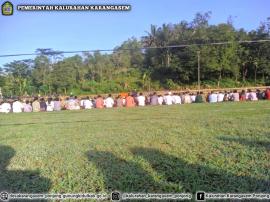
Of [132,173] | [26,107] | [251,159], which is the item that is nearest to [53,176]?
[132,173]

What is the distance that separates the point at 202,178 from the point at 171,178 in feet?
1.35

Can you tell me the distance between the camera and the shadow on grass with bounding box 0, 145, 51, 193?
4809 millimetres

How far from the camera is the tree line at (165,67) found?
4938 centimetres

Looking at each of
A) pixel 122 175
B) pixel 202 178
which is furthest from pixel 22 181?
pixel 202 178

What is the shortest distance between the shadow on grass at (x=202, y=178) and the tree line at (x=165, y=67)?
42.6 meters

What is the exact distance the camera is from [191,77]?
53594 millimetres

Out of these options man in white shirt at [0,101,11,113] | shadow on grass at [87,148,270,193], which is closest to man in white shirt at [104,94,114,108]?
man in white shirt at [0,101,11,113]

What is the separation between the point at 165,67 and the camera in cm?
5453

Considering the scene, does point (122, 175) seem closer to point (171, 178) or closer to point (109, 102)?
point (171, 178)

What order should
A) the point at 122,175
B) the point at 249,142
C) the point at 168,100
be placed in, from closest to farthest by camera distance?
the point at 122,175 → the point at 249,142 → the point at 168,100

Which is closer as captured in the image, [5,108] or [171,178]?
[171,178]

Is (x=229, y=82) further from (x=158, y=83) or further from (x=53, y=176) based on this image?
(x=53, y=176)

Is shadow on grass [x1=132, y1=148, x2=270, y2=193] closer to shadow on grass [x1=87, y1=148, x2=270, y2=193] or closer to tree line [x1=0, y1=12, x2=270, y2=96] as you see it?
shadow on grass [x1=87, y1=148, x2=270, y2=193]

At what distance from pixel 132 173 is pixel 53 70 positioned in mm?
51368
